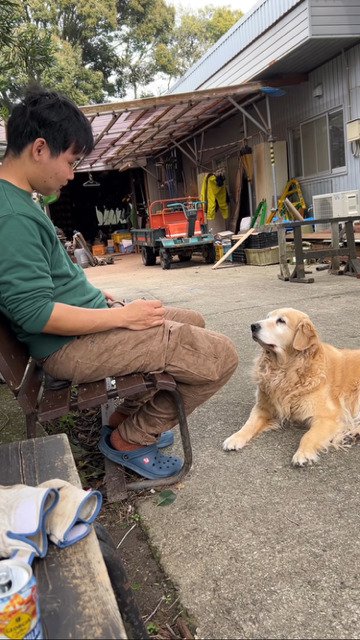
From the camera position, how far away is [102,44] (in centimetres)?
3178

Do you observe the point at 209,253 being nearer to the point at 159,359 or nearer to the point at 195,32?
the point at 159,359

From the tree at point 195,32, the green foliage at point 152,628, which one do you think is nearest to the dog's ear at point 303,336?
the green foliage at point 152,628

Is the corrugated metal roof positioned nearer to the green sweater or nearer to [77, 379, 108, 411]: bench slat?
the green sweater

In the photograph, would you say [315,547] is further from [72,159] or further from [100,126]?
[100,126]

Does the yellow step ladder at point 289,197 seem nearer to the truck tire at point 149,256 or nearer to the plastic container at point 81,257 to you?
the truck tire at point 149,256

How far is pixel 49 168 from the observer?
6.45 feet

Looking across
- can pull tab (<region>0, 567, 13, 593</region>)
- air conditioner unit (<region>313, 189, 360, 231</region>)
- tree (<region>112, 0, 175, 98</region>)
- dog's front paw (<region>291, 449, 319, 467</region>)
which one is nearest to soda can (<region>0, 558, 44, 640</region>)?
Result: can pull tab (<region>0, 567, 13, 593</region>)

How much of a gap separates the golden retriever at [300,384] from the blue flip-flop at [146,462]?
415 millimetres

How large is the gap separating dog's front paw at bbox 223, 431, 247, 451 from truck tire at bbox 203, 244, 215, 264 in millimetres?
9711

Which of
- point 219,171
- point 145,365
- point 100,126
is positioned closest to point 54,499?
point 145,365

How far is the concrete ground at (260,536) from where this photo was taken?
1579mm

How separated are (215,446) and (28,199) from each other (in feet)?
5.64

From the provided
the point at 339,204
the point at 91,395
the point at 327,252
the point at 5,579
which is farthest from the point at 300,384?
the point at 339,204

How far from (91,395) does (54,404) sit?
16 centimetres
